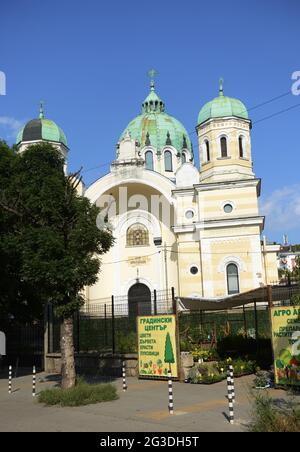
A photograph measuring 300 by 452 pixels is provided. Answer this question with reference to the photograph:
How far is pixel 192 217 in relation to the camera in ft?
127

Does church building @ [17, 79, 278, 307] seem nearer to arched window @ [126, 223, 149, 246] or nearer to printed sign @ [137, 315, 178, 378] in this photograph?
arched window @ [126, 223, 149, 246]

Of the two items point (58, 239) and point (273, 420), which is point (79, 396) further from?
point (273, 420)

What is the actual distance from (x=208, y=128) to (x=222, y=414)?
Result: 29829 millimetres

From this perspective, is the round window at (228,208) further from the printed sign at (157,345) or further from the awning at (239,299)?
the printed sign at (157,345)

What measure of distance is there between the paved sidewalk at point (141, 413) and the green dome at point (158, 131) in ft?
125

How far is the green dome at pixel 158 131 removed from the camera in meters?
51.2

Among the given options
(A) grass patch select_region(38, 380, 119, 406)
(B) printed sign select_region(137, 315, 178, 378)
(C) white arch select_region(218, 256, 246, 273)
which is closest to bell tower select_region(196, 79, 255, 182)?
(C) white arch select_region(218, 256, 246, 273)

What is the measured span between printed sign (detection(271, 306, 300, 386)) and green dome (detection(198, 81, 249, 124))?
2659 centimetres

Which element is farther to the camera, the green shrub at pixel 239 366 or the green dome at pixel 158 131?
the green dome at pixel 158 131

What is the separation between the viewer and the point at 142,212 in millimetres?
42656

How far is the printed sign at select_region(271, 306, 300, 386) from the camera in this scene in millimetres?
12766

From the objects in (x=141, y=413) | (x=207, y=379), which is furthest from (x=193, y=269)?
(x=141, y=413)

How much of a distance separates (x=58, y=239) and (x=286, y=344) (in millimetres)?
6567

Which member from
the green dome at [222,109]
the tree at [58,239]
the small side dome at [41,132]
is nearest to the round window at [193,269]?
the green dome at [222,109]
